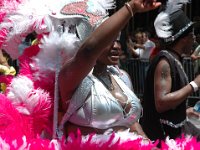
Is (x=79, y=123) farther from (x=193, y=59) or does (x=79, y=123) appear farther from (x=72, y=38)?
(x=193, y=59)

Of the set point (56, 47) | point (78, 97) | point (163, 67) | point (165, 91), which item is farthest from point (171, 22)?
point (78, 97)

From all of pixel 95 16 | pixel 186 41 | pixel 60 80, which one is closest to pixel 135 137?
pixel 60 80

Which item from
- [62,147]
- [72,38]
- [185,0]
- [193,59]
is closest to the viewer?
[62,147]

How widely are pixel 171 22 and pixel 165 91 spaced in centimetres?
54

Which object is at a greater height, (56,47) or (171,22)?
(56,47)

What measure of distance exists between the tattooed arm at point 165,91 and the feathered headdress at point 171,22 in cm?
21

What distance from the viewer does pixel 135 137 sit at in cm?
247

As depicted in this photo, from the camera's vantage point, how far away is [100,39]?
6.72 ft

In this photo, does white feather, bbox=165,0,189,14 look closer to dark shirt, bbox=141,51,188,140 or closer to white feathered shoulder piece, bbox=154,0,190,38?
white feathered shoulder piece, bbox=154,0,190,38

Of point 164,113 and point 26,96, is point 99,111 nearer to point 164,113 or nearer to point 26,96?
point 26,96

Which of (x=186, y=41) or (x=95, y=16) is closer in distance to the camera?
(x=95, y=16)

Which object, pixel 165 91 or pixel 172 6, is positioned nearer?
pixel 165 91

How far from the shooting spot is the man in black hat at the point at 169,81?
3.39 m

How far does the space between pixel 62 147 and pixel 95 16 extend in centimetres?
69
